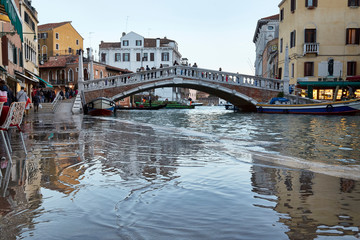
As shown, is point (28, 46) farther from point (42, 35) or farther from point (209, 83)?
point (42, 35)

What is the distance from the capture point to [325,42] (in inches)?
1125

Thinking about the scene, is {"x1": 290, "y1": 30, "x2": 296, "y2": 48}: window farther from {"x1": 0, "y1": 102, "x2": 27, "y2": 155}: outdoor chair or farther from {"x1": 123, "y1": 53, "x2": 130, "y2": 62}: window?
{"x1": 123, "y1": 53, "x2": 130, "y2": 62}: window

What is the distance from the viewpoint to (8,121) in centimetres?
429

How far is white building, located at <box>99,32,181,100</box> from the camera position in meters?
60.8

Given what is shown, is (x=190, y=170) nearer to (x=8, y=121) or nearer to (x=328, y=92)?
(x=8, y=121)

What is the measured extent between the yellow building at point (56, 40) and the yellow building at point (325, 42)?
3133cm

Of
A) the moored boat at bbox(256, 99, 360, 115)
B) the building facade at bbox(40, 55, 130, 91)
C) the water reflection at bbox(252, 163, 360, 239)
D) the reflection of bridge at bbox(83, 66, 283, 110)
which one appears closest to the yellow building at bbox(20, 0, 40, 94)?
the reflection of bridge at bbox(83, 66, 283, 110)

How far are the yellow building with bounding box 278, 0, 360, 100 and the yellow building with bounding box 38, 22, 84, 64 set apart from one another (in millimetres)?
31328

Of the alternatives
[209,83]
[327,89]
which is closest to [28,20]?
[209,83]

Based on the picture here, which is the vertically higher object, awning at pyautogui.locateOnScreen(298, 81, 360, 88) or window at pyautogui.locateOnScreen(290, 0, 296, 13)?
window at pyautogui.locateOnScreen(290, 0, 296, 13)

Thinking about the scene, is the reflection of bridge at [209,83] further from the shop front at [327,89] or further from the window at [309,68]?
the window at [309,68]

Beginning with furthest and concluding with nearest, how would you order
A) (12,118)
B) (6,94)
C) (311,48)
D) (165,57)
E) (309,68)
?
(165,57) < (309,68) < (311,48) < (6,94) < (12,118)

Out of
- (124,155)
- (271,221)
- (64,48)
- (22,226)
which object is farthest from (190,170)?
(64,48)

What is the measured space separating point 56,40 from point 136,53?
50.2 feet
